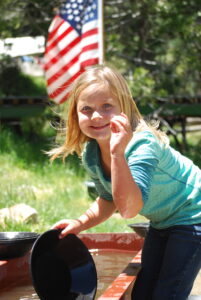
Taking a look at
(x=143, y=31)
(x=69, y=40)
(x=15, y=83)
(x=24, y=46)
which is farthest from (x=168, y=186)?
(x=15, y=83)

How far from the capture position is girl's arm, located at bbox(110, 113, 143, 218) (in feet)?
8.03

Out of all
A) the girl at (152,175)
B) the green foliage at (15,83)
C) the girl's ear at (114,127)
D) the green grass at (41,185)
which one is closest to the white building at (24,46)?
Answer: the green grass at (41,185)

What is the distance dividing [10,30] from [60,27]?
3.35 meters

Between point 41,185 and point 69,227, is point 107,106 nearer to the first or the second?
point 69,227

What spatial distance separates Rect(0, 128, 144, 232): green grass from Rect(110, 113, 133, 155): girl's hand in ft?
11.5

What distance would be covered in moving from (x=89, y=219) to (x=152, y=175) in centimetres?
67

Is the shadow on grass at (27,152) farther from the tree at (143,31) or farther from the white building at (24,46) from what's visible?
the white building at (24,46)

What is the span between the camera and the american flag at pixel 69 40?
32.3 ft

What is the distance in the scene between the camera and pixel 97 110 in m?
2.88

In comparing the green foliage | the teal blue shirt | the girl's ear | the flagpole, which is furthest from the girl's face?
the green foliage

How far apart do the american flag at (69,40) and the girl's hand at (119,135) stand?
725cm

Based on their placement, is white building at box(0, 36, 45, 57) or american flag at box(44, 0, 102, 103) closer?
american flag at box(44, 0, 102, 103)

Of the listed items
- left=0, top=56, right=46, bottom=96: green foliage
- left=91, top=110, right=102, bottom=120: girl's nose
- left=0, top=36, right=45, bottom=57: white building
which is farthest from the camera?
left=0, top=56, right=46, bottom=96: green foliage

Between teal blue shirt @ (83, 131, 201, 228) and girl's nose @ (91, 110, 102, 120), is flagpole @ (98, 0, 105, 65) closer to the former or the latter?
teal blue shirt @ (83, 131, 201, 228)
